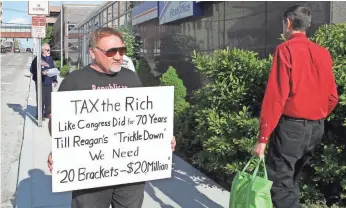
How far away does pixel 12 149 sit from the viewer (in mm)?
7660

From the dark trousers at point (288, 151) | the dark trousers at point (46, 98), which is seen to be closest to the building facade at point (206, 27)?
the dark trousers at point (288, 151)

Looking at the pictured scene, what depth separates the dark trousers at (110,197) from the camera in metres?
3.16

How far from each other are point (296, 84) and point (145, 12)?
41.1 feet

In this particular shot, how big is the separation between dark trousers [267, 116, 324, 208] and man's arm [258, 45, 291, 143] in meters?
0.21

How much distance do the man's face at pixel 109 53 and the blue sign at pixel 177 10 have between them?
283 inches

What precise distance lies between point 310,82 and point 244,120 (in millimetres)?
1258

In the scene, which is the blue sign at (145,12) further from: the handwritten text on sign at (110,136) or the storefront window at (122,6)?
the handwritten text on sign at (110,136)

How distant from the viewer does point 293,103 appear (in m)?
3.45

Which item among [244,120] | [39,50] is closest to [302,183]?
[244,120]

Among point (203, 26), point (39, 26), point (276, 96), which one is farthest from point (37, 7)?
point (276, 96)

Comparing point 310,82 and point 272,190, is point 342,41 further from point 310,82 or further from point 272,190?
point 272,190

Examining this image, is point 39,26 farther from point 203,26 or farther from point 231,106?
point 231,106

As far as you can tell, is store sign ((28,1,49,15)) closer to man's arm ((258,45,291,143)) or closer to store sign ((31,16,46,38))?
store sign ((31,16,46,38))

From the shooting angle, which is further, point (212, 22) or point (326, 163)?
point (212, 22)
